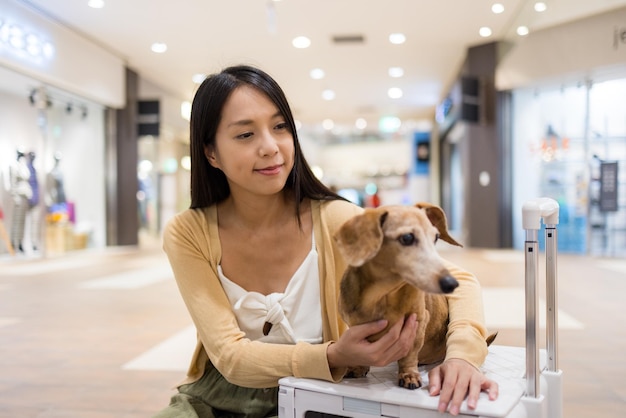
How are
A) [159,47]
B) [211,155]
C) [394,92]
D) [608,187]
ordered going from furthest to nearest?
[394,92]
[159,47]
[608,187]
[211,155]

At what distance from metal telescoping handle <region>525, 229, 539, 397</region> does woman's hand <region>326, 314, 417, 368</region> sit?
0.79 ft

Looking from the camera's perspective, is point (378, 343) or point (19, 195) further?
point (19, 195)

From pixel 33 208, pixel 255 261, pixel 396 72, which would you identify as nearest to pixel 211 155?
pixel 255 261

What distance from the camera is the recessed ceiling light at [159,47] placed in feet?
32.3

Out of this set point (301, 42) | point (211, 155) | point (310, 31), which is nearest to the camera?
point (211, 155)

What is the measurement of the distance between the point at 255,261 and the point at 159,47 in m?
9.58

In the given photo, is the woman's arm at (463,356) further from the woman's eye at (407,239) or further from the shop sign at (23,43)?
the shop sign at (23,43)

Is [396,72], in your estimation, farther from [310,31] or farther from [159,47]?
[159,47]

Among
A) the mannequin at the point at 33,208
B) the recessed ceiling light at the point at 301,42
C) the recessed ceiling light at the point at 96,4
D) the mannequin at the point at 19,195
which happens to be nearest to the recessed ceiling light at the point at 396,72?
the recessed ceiling light at the point at 301,42

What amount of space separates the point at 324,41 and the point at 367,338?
9.24 meters

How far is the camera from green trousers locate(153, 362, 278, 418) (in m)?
1.42

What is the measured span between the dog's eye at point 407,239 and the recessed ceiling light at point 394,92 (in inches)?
532

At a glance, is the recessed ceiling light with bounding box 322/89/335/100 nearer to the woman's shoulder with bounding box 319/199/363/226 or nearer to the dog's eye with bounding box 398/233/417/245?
the woman's shoulder with bounding box 319/199/363/226

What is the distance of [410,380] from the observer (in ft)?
3.56
